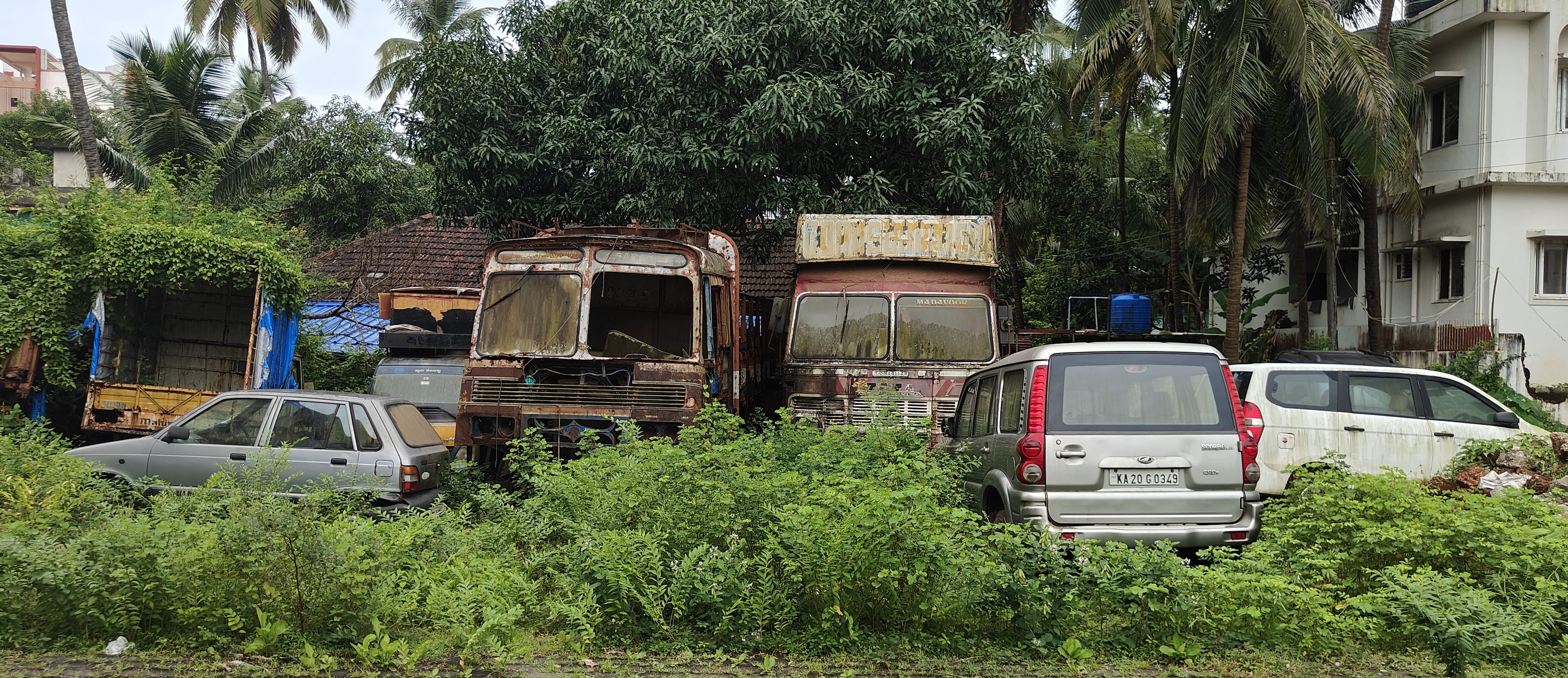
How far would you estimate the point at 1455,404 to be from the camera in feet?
33.3

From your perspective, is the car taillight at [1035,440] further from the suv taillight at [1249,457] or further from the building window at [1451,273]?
the building window at [1451,273]

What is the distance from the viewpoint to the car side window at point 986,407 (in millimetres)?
8040

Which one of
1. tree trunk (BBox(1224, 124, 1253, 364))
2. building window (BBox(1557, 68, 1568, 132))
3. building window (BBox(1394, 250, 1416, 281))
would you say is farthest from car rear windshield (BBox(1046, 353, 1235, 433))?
building window (BBox(1394, 250, 1416, 281))

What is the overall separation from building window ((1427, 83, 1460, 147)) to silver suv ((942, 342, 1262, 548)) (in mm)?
15035

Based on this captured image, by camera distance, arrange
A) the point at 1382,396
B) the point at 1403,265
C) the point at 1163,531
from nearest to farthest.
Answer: the point at 1163,531 < the point at 1382,396 < the point at 1403,265

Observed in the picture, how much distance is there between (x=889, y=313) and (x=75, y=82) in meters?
14.0

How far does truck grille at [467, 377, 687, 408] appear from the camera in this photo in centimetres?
978

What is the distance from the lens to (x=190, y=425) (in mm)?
9016


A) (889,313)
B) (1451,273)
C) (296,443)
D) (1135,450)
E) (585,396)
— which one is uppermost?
(1451,273)

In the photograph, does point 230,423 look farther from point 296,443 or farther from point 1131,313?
point 1131,313


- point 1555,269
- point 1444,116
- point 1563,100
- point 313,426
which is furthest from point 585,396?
point 1563,100

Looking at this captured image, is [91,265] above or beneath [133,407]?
above

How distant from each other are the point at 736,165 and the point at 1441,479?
962cm

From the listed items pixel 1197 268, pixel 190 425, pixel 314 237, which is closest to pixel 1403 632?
pixel 190 425
